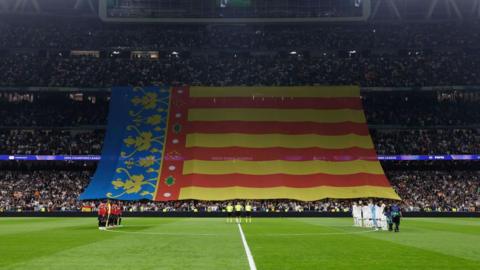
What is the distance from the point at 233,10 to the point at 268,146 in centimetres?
1680

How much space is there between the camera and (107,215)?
36.4 metres

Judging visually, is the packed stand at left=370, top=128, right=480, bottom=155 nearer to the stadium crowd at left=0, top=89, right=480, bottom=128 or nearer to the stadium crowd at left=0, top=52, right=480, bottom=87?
the stadium crowd at left=0, top=89, right=480, bottom=128

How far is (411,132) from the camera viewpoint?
80312 mm

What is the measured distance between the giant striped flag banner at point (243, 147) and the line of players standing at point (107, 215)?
24.3 m

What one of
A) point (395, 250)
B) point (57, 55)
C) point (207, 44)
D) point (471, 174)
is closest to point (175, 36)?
point (207, 44)

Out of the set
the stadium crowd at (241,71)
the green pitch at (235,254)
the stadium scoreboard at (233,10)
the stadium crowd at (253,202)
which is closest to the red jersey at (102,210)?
the green pitch at (235,254)

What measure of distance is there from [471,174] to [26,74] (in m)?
62.5

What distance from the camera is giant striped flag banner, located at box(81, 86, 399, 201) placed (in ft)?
209

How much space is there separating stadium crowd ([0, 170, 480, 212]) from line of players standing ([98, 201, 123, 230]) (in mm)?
23019

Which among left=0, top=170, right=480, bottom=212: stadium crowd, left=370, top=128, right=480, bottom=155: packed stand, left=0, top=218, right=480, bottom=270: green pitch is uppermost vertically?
left=370, top=128, right=480, bottom=155: packed stand

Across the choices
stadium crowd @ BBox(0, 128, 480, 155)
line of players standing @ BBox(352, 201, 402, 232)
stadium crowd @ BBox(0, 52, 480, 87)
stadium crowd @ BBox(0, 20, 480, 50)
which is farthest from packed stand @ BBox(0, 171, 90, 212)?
line of players standing @ BBox(352, 201, 402, 232)

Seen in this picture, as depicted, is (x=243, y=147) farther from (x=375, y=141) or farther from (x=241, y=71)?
(x=375, y=141)

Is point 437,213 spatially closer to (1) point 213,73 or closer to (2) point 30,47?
(1) point 213,73

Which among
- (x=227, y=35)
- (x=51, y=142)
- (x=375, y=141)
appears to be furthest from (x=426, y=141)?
(x=51, y=142)
